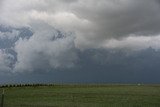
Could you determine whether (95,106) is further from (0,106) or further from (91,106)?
(0,106)

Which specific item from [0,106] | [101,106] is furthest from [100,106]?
[0,106]

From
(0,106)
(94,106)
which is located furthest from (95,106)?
(0,106)

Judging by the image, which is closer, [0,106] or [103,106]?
[0,106]

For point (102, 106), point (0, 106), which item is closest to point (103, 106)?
point (102, 106)

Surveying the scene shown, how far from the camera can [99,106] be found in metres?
39.8

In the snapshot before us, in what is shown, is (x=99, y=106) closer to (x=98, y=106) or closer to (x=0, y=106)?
(x=98, y=106)

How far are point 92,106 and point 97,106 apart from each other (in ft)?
1.88

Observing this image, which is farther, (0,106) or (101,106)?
(101,106)

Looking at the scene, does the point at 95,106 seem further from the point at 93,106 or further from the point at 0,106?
the point at 0,106

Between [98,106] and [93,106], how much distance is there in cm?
56

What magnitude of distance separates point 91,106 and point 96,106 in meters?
0.56

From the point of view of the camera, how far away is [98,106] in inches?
1558

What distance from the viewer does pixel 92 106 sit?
39375mm

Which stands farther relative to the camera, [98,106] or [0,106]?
[98,106]
